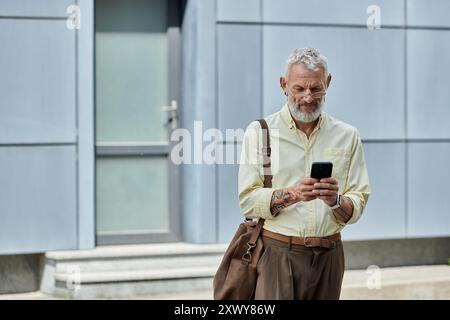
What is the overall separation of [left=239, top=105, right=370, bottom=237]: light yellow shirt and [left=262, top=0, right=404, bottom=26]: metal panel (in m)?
4.70

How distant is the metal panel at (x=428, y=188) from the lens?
855 centimetres

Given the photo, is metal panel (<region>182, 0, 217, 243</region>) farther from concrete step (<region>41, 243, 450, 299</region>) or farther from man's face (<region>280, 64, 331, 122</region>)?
man's face (<region>280, 64, 331, 122</region>)

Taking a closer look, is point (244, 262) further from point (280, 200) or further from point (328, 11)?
point (328, 11)

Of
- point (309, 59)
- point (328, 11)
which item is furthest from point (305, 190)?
point (328, 11)

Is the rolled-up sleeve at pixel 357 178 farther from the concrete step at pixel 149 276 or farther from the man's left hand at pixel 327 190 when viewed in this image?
the concrete step at pixel 149 276

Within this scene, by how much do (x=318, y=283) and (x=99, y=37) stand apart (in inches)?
201

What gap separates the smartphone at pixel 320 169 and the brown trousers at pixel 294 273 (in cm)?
35

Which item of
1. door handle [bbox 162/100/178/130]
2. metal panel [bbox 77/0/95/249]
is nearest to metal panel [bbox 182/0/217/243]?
door handle [bbox 162/100/178/130]

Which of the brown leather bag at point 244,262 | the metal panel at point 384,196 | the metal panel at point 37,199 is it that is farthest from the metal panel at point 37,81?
the brown leather bag at point 244,262

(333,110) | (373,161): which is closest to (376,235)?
(373,161)

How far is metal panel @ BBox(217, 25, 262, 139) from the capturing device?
788 cm

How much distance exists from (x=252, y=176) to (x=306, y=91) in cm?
43

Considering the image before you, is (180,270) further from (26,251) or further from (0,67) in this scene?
(0,67)

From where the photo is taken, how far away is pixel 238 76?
7922 millimetres
